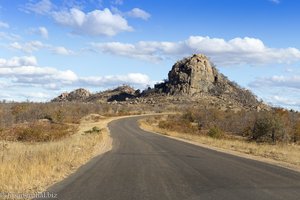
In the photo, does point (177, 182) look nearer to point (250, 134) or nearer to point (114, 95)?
point (250, 134)

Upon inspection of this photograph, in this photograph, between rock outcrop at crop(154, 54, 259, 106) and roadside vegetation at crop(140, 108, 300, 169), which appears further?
rock outcrop at crop(154, 54, 259, 106)

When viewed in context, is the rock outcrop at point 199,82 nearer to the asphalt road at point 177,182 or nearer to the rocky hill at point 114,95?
the rocky hill at point 114,95

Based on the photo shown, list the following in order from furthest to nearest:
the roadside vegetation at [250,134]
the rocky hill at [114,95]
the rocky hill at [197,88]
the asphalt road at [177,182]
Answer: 1. the rocky hill at [114,95]
2. the rocky hill at [197,88]
3. the roadside vegetation at [250,134]
4. the asphalt road at [177,182]

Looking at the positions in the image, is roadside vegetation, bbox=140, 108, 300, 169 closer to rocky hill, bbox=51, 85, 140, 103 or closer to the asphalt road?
the asphalt road

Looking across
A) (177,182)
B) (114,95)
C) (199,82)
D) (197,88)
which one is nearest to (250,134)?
(177,182)

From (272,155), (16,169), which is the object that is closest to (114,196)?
(16,169)

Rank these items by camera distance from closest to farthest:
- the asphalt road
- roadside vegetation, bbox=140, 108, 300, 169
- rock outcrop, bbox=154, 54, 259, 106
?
the asphalt road < roadside vegetation, bbox=140, 108, 300, 169 < rock outcrop, bbox=154, 54, 259, 106

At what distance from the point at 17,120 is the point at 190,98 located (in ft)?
243

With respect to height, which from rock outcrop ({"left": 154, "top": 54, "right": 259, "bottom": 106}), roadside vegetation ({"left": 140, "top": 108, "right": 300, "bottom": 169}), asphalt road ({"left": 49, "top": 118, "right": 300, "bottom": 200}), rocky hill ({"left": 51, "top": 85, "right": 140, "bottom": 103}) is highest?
rock outcrop ({"left": 154, "top": 54, "right": 259, "bottom": 106})

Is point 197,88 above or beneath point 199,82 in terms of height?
beneath

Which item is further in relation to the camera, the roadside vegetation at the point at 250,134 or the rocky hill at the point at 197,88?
the rocky hill at the point at 197,88

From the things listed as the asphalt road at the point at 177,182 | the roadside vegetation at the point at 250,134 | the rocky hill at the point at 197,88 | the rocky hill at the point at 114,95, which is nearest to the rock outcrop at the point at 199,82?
the rocky hill at the point at 197,88

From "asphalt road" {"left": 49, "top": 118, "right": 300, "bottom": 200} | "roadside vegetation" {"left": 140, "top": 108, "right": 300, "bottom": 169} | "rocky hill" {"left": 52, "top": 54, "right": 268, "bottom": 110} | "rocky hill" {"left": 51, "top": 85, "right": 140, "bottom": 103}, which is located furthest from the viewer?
"rocky hill" {"left": 51, "top": 85, "right": 140, "bottom": 103}

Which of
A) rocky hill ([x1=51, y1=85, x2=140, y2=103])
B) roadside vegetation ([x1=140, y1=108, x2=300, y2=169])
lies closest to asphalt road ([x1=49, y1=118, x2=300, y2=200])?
roadside vegetation ([x1=140, y1=108, x2=300, y2=169])
